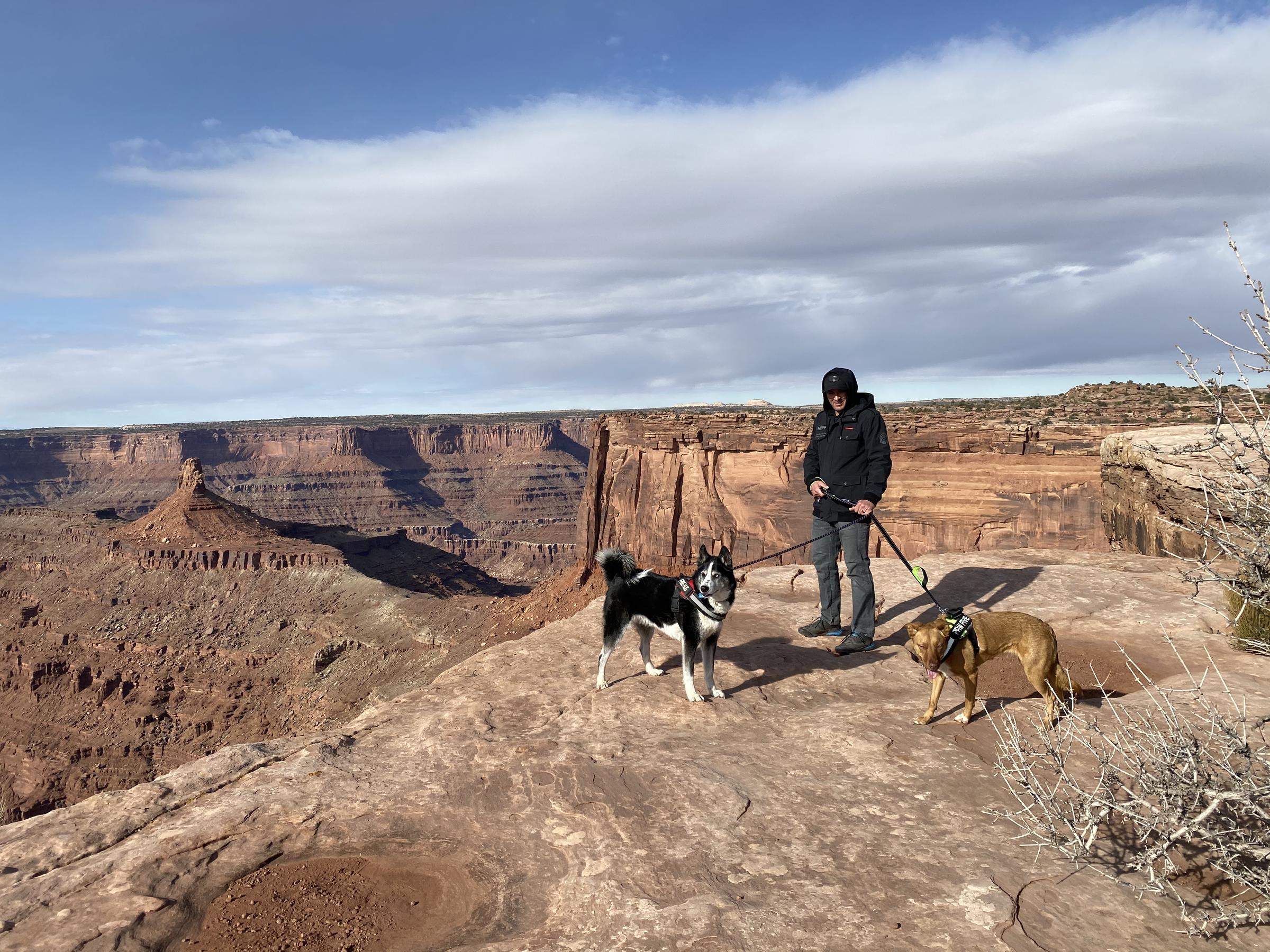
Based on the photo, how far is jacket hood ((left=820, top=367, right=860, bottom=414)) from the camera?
26.2ft

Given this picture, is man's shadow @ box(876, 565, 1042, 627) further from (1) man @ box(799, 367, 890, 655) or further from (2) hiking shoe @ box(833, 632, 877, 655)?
(1) man @ box(799, 367, 890, 655)

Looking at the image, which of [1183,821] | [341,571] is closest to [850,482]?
[1183,821]

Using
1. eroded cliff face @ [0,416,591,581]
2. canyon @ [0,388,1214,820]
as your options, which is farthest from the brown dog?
eroded cliff face @ [0,416,591,581]

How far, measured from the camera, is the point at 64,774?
4275 cm

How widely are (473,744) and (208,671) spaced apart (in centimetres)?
5444

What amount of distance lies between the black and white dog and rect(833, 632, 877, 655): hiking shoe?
168 cm

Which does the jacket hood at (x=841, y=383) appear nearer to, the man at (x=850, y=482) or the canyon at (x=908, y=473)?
the man at (x=850, y=482)

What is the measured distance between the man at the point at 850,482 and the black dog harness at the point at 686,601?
6.53 feet

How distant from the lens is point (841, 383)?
8008 millimetres

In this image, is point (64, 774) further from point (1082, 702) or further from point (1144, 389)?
point (1144, 389)

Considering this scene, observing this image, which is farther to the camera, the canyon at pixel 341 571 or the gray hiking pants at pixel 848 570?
the canyon at pixel 341 571

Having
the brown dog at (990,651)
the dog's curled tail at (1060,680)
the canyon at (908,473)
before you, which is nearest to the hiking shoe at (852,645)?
the brown dog at (990,651)

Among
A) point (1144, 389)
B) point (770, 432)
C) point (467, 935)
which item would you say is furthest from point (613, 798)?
point (1144, 389)

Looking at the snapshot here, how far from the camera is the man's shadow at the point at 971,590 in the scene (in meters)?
9.54
